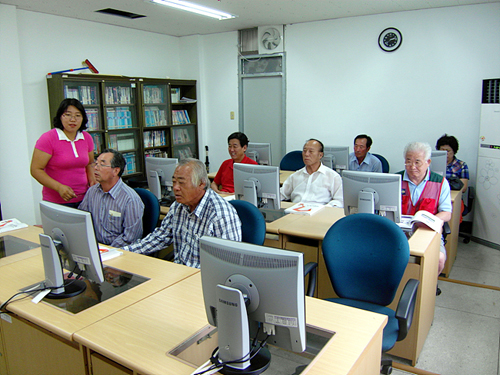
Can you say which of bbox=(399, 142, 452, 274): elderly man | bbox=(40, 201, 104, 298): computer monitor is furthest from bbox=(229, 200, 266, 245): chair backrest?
bbox=(399, 142, 452, 274): elderly man

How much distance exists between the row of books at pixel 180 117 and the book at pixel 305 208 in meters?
4.09

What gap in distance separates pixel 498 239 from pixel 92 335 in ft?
15.5

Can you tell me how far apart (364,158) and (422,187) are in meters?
1.99

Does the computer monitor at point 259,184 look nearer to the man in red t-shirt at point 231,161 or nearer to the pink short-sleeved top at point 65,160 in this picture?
the man in red t-shirt at point 231,161

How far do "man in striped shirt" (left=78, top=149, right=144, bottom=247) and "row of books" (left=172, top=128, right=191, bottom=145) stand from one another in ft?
14.5

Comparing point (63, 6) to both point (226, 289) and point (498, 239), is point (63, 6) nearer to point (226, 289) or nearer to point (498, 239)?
point (226, 289)

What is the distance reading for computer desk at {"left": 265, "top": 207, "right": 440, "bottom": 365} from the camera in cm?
238

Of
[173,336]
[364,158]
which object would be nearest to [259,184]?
[173,336]

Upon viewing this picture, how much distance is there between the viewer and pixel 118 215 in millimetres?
2713

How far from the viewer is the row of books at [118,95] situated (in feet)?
19.3

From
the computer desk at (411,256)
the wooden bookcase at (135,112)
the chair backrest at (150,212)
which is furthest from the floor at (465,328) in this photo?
the wooden bookcase at (135,112)

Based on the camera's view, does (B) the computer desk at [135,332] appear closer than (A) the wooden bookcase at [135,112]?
Yes

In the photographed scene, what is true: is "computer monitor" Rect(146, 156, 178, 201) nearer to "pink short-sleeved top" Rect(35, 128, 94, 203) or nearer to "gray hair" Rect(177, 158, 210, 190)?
"pink short-sleeved top" Rect(35, 128, 94, 203)

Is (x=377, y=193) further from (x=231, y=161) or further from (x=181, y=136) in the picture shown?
(x=181, y=136)
